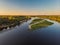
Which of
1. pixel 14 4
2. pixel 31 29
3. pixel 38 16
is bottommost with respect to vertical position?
pixel 31 29

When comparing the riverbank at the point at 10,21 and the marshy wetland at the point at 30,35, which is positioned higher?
the riverbank at the point at 10,21

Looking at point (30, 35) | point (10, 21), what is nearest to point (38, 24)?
point (30, 35)

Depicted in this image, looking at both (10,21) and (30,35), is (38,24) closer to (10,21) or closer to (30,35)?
(30,35)

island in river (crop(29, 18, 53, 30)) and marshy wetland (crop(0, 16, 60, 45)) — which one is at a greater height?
island in river (crop(29, 18, 53, 30))

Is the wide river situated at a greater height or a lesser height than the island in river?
lesser

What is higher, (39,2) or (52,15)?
(39,2)

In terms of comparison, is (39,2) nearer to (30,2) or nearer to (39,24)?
(30,2)

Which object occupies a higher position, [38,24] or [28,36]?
[38,24]

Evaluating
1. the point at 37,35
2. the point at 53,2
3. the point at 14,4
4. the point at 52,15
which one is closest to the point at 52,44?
the point at 37,35
